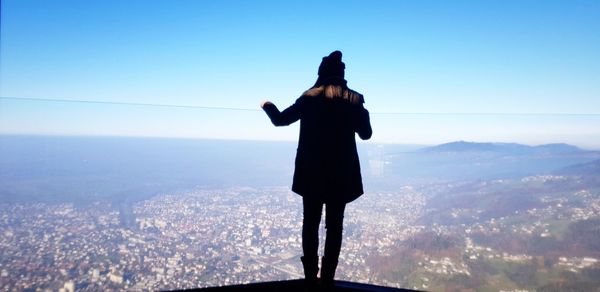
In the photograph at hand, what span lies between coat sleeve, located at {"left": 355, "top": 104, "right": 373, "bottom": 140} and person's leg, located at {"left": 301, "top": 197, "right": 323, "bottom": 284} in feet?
1.67

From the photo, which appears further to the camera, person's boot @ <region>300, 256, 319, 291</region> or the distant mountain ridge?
the distant mountain ridge

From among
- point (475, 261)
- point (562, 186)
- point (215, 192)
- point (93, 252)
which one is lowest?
point (475, 261)

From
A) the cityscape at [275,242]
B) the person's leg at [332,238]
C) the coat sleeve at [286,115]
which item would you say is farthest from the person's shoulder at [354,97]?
the cityscape at [275,242]

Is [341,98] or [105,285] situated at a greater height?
[341,98]

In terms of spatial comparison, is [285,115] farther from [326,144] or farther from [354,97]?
[354,97]

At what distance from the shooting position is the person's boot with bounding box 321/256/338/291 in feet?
6.66

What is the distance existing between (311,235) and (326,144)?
0.58 m

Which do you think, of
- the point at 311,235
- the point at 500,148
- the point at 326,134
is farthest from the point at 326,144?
the point at 500,148

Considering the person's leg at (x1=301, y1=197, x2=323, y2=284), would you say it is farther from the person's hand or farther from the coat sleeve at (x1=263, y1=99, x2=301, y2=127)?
the person's hand

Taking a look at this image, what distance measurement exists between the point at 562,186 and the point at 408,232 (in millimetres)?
5510

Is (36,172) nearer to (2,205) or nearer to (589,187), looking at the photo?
(2,205)


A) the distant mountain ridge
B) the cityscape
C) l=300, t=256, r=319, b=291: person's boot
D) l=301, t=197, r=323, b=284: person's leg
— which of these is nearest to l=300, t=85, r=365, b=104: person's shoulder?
l=301, t=197, r=323, b=284: person's leg

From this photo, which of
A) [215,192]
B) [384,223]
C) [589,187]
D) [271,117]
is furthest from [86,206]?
[589,187]

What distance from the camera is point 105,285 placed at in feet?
18.7
